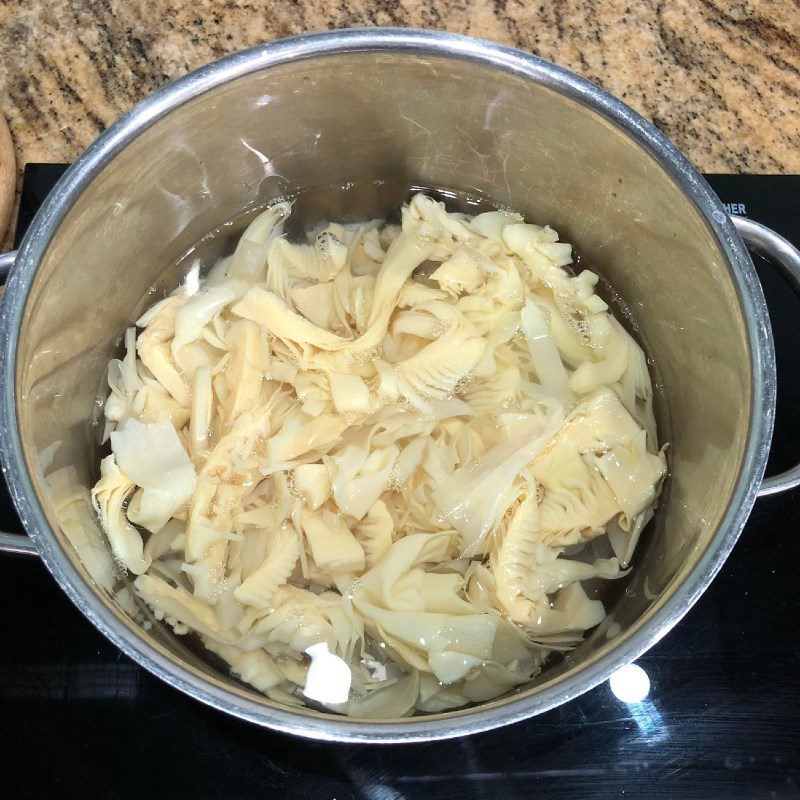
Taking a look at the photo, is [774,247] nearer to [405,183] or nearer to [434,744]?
[405,183]

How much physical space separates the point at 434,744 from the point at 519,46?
4.07 ft

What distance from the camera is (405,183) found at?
1.29 m

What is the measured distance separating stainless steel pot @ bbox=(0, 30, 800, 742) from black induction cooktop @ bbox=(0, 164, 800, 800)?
0.36 feet

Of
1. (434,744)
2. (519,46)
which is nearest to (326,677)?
(434,744)

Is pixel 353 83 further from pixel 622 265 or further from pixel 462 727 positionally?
pixel 462 727

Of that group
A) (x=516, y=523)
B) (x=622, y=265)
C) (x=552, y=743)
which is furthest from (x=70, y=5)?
(x=552, y=743)

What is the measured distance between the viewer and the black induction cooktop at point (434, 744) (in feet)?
3.18

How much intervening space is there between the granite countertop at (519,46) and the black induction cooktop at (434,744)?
82 centimetres

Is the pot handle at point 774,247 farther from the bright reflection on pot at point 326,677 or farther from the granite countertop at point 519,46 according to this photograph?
the bright reflection on pot at point 326,677

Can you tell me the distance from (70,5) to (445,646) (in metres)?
1.36

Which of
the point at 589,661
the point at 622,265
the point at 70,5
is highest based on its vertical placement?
the point at 70,5

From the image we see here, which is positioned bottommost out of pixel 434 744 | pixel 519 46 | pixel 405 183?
pixel 434 744

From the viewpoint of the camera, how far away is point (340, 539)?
3.27 ft

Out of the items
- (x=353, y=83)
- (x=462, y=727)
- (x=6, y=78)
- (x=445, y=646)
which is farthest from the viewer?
(x=6, y=78)
